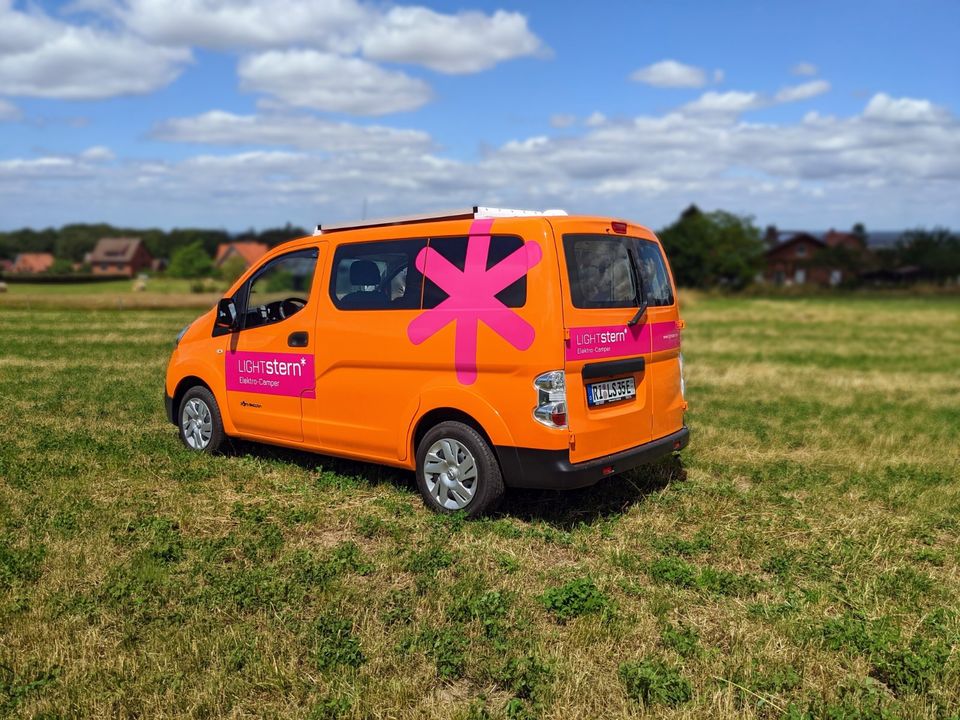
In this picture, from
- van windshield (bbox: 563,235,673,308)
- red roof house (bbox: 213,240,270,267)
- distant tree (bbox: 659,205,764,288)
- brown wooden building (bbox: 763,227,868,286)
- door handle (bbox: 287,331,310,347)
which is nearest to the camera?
van windshield (bbox: 563,235,673,308)

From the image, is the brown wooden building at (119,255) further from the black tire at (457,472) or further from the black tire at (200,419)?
the black tire at (457,472)

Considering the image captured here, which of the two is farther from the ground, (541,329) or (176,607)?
(541,329)

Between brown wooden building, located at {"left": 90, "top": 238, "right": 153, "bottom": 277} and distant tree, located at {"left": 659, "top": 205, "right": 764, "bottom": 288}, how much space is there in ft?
295

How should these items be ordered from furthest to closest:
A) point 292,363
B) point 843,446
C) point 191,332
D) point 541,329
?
point 843,446
point 191,332
point 292,363
point 541,329

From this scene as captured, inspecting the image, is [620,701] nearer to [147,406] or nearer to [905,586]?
[905,586]

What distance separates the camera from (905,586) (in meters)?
5.07

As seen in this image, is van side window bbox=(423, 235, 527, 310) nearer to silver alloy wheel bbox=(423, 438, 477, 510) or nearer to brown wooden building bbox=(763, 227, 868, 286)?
silver alloy wheel bbox=(423, 438, 477, 510)

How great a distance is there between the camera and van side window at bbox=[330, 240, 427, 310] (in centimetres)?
635

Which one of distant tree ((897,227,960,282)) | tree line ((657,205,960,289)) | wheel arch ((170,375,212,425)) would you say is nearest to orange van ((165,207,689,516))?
wheel arch ((170,375,212,425))

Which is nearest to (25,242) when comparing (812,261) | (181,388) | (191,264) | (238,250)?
(238,250)

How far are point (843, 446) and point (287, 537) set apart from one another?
6.54 metres

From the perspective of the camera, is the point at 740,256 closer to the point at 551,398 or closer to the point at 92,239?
the point at 551,398

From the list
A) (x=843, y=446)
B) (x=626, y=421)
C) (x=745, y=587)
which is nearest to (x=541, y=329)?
(x=626, y=421)

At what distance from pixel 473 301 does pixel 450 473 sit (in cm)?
133
